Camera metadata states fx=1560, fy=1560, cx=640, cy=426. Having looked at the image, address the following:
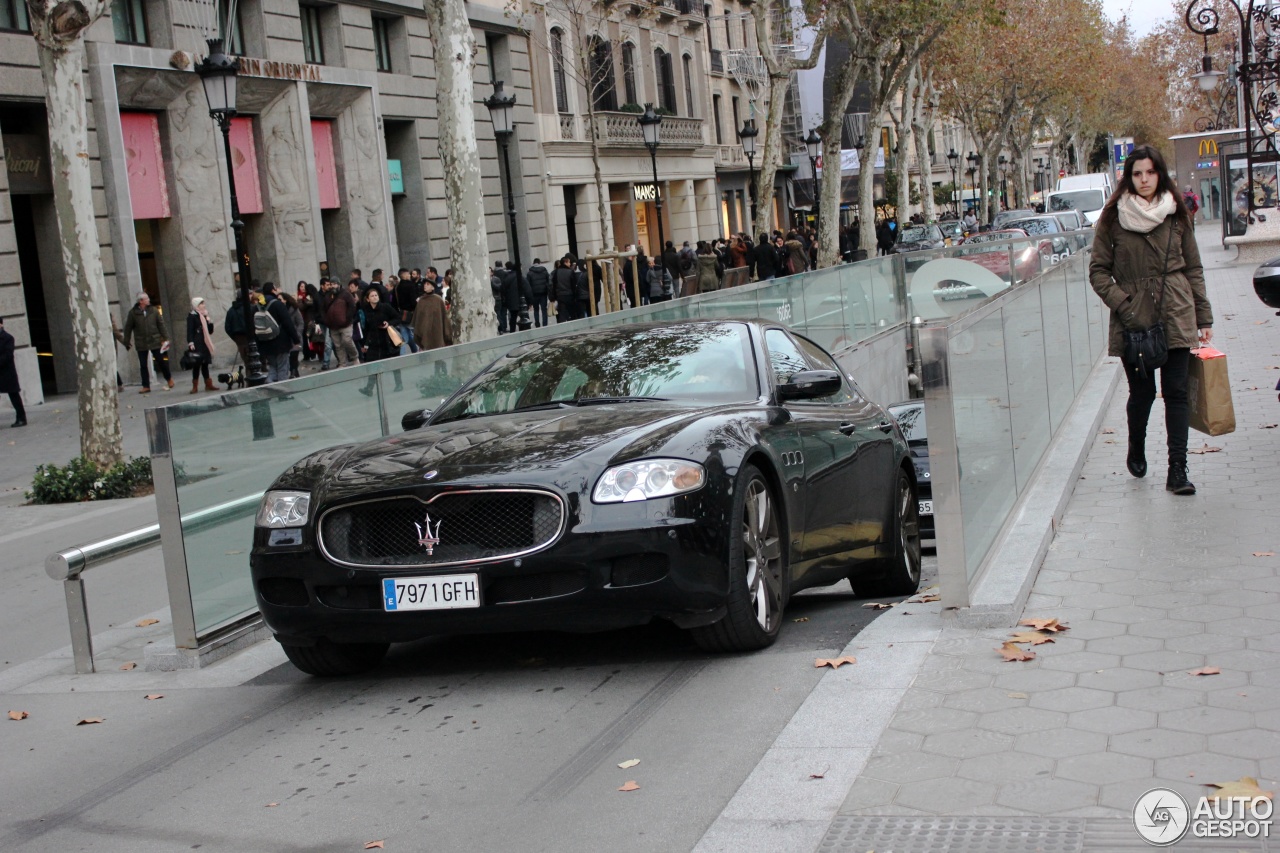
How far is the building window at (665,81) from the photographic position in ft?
184

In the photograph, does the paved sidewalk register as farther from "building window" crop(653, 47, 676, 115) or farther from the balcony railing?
"building window" crop(653, 47, 676, 115)

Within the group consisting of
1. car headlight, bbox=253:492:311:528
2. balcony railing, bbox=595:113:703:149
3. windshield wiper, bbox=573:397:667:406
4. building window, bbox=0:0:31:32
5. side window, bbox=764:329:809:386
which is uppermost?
building window, bbox=0:0:31:32

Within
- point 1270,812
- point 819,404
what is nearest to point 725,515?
point 819,404

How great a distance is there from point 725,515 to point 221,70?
1623cm

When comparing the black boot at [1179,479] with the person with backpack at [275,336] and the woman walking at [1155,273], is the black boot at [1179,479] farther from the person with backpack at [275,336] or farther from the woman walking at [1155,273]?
the person with backpack at [275,336]

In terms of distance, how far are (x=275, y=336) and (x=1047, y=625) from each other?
20445mm

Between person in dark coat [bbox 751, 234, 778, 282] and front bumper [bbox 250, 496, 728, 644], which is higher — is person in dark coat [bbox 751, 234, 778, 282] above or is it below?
above

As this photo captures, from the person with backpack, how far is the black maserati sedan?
18428 millimetres

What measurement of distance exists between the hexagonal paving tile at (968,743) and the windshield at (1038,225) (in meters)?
36.6

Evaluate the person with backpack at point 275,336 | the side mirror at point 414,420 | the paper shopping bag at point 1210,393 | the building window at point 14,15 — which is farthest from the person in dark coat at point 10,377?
the paper shopping bag at point 1210,393

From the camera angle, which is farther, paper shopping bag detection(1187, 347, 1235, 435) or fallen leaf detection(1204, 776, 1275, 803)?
paper shopping bag detection(1187, 347, 1235, 435)

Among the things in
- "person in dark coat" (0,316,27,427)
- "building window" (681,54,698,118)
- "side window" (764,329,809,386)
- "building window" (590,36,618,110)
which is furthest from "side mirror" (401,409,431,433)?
"building window" (681,54,698,118)

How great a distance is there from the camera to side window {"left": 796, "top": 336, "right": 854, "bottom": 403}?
26.1ft

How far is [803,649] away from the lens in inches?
249
